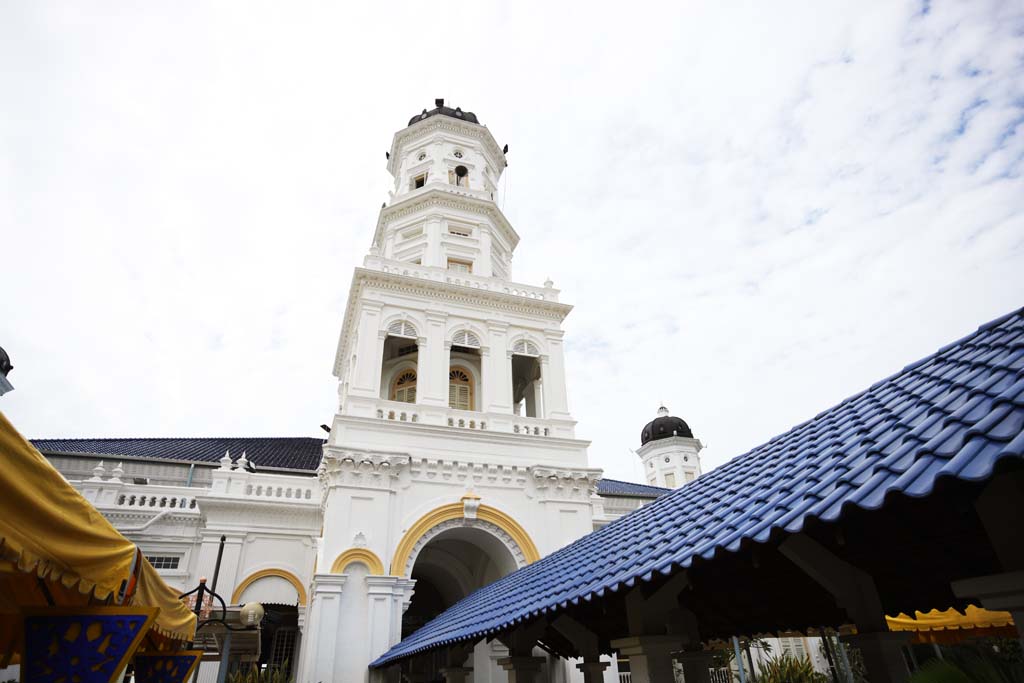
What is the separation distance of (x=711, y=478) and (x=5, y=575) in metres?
7.46

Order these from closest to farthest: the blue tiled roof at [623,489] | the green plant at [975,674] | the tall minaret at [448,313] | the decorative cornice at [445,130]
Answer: the green plant at [975,674], the tall minaret at [448,313], the decorative cornice at [445,130], the blue tiled roof at [623,489]

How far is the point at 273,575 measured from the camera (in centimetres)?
1688

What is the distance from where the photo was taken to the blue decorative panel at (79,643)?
12.5ft

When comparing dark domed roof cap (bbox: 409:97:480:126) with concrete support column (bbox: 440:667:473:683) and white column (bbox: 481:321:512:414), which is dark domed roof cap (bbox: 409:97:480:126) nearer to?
white column (bbox: 481:321:512:414)

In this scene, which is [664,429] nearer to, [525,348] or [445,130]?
[525,348]

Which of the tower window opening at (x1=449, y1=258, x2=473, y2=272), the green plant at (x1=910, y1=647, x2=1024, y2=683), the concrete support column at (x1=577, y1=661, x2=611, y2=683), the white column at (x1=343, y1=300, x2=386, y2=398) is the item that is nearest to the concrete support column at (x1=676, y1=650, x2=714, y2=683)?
the concrete support column at (x1=577, y1=661, x2=611, y2=683)

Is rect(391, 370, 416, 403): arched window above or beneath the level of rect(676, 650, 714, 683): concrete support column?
above

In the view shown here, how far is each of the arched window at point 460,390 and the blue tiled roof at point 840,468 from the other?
11244 mm

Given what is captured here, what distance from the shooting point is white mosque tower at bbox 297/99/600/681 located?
14211 mm

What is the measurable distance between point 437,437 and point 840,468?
524 inches

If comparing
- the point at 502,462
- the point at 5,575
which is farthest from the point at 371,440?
the point at 5,575

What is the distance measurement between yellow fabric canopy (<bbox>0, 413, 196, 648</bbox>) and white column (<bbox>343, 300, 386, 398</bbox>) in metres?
12.0

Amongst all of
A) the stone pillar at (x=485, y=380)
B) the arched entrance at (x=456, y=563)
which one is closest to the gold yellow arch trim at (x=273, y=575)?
the arched entrance at (x=456, y=563)

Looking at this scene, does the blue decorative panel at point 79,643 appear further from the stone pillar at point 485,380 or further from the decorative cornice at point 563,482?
the stone pillar at point 485,380
